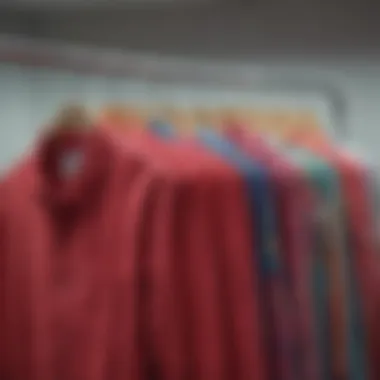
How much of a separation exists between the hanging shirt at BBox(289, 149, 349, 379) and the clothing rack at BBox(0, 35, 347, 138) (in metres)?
0.28

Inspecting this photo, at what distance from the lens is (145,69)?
3.70ft

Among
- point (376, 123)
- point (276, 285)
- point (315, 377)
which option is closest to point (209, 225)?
point (276, 285)

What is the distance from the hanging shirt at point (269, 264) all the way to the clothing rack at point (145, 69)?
22 centimetres

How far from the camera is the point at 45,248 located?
2.81 feet

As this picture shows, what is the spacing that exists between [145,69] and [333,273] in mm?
429

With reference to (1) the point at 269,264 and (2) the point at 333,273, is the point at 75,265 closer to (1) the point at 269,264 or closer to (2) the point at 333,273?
(1) the point at 269,264

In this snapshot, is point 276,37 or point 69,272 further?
point 276,37

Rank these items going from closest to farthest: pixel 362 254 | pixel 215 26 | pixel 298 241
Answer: pixel 298 241, pixel 362 254, pixel 215 26

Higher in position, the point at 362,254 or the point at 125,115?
the point at 125,115

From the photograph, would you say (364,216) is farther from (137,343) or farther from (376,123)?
(376,123)

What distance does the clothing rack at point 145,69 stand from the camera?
35.0 inches

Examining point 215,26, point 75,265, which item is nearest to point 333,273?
point 75,265

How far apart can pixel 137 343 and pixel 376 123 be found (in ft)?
4.60

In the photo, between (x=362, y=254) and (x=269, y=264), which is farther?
(x=362, y=254)
